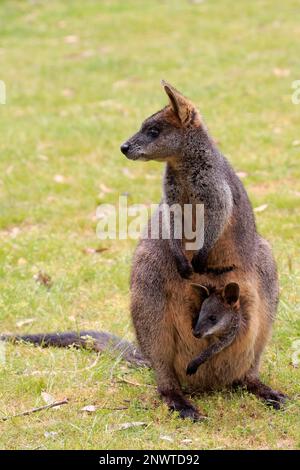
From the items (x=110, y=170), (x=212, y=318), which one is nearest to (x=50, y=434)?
(x=212, y=318)

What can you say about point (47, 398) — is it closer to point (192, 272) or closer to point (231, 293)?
point (192, 272)

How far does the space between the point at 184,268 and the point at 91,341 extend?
99 centimetres

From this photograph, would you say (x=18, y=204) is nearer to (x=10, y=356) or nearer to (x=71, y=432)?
(x=10, y=356)

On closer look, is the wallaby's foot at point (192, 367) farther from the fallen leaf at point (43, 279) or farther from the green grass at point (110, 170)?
the fallen leaf at point (43, 279)

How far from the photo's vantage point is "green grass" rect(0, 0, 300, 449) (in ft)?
14.8

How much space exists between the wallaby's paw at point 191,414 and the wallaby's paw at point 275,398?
359 mm

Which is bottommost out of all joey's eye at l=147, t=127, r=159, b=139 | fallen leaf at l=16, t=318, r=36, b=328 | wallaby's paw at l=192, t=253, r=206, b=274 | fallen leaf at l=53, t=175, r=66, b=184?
fallen leaf at l=16, t=318, r=36, b=328

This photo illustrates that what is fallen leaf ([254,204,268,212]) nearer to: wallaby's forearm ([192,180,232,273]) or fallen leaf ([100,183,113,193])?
fallen leaf ([100,183,113,193])

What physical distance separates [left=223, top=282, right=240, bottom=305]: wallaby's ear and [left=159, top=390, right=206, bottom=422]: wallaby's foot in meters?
0.54

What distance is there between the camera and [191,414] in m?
4.47

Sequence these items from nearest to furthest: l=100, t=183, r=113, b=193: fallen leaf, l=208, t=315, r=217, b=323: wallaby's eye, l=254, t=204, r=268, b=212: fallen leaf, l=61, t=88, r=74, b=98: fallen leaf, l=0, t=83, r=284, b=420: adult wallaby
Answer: l=208, t=315, r=217, b=323: wallaby's eye
l=0, t=83, r=284, b=420: adult wallaby
l=254, t=204, r=268, b=212: fallen leaf
l=100, t=183, r=113, b=193: fallen leaf
l=61, t=88, r=74, b=98: fallen leaf

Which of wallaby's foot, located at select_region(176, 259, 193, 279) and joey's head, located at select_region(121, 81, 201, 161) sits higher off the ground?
joey's head, located at select_region(121, 81, 201, 161)

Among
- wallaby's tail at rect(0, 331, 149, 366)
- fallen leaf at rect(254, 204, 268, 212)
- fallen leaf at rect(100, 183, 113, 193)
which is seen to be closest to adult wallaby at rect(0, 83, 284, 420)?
wallaby's tail at rect(0, 331, 149, 366)
